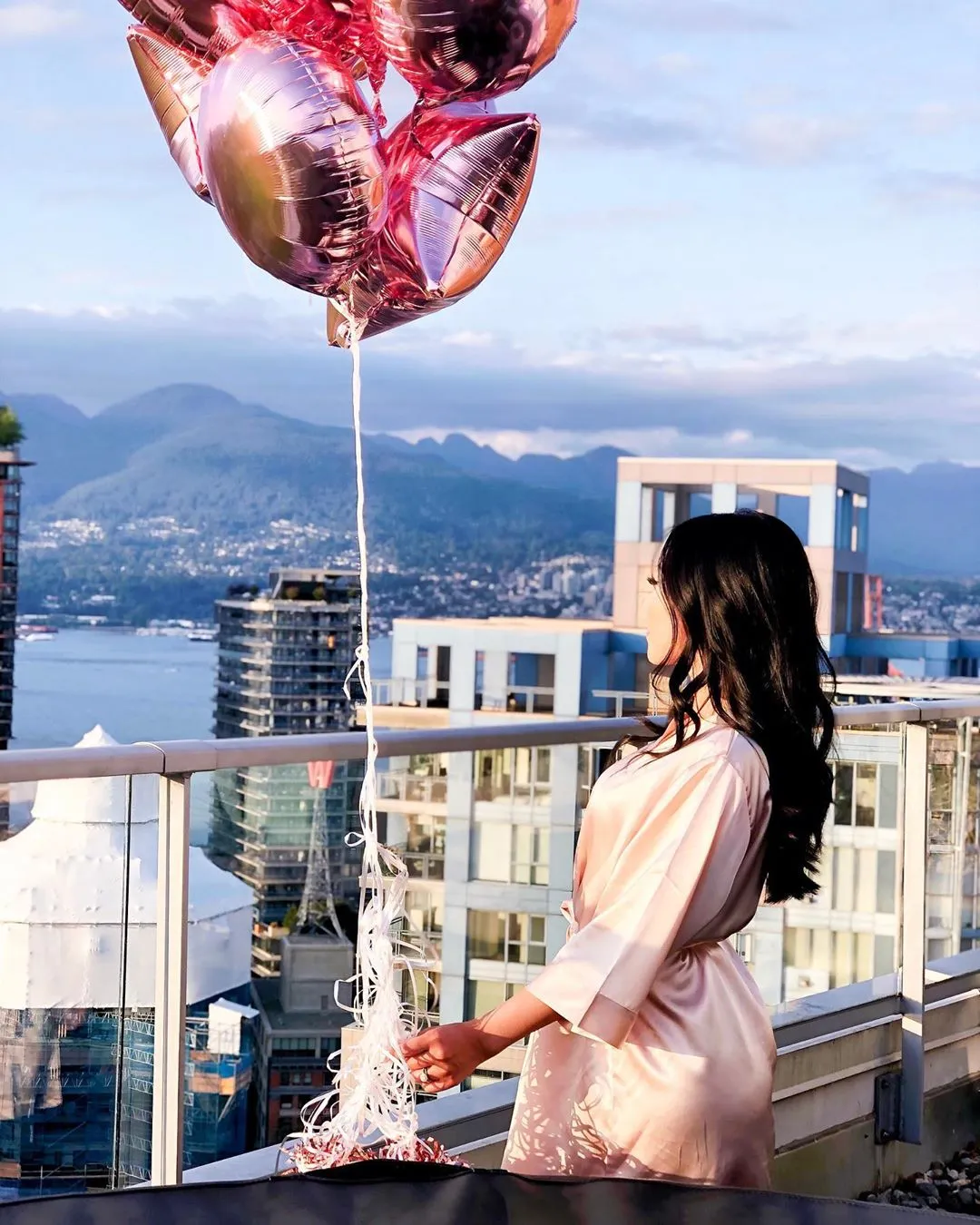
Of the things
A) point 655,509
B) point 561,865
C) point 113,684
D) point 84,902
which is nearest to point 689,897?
point 84,902

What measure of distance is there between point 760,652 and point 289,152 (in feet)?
2.58

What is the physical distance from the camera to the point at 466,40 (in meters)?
1.72

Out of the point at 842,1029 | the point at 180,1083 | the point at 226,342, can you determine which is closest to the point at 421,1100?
the point at 180,1083

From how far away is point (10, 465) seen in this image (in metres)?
38.2

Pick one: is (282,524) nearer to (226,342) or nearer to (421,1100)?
(226,342)

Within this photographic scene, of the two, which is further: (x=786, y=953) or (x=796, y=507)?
(x=796, y=507)

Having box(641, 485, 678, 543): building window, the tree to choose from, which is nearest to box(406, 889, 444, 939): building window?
the tree

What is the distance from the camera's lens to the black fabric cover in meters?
1.05

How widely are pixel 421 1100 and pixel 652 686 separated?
105 cm

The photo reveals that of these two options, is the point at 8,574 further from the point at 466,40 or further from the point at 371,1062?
the point at 371,1062

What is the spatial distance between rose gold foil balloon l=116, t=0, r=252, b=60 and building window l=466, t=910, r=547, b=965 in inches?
56.0

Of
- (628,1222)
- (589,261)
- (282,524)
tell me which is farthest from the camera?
(589,261)

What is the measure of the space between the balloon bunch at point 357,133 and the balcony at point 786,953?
660 mm

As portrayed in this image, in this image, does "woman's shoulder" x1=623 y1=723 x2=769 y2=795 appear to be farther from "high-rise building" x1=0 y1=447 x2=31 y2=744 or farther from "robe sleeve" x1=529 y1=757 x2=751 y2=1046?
"high-rise building" x1=0 y1=447 x2=31 y2=744
